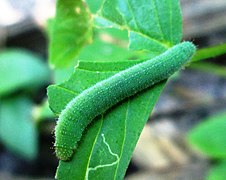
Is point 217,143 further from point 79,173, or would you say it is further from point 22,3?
point 22,3

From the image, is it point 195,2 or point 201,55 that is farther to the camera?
point 195,2

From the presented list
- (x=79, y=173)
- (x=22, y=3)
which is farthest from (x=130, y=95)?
(x=22, y=3)

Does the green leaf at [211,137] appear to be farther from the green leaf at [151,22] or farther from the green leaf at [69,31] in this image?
the green leaf at [151,22]

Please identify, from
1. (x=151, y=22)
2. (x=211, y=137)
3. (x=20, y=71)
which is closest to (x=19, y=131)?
(x=20, y=71)

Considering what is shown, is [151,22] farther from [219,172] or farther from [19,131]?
[19,131]

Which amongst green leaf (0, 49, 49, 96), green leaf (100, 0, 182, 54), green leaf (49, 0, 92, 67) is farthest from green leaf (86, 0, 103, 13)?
green leaf (0, 49, 49, 96)

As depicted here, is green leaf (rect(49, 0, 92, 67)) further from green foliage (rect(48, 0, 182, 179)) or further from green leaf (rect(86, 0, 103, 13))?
green foliage (rect(48, 0, 182, 179))
